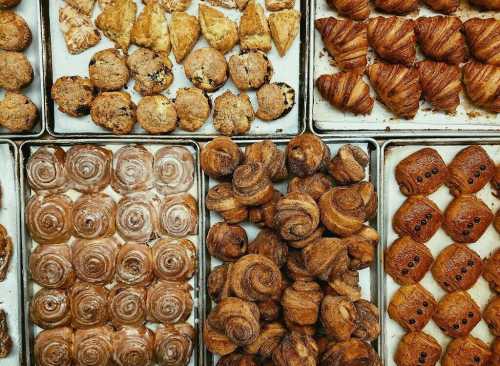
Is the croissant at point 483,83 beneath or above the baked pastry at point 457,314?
above

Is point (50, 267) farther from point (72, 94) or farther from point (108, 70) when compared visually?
point (108, 70)

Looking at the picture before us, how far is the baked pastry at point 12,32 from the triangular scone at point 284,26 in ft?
4.19

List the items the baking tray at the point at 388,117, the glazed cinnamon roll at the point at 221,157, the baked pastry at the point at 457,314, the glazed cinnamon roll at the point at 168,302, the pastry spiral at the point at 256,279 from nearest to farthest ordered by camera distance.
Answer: the pastry spiral at the point at 256,279 → the glazed cinnamon roll at the point at 221,157 → the glazed cinnamon roll at the point at 168,302 → the baked pastry at the point at 457,314 → the baking tray at the point at 388,117

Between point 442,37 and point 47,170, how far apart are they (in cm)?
212

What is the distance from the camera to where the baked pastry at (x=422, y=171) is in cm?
238

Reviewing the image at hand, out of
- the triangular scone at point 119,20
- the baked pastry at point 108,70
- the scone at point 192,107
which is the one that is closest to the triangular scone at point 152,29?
the triangular scone at point 119,20

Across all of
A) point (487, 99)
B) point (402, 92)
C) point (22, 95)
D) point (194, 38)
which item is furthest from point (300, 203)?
point (22, 95)

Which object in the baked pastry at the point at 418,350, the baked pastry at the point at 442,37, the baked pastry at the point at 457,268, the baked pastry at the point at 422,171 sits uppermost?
the baked pastry at the point at 442,37

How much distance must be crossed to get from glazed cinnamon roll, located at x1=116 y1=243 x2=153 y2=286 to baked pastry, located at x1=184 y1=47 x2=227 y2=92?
2.91 feet

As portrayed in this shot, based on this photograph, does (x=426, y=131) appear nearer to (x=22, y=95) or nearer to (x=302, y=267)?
(x=302, y=267)

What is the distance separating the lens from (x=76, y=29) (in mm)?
2410

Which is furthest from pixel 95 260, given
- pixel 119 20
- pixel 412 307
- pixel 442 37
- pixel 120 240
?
pixel 442 37

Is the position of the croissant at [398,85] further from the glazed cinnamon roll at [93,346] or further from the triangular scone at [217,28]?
the glazed cinnamon roll at [93,346]

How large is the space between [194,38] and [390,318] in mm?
1786
